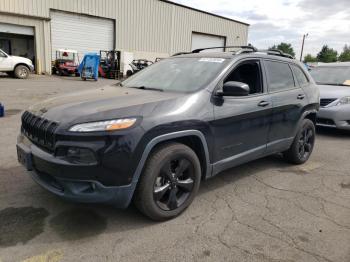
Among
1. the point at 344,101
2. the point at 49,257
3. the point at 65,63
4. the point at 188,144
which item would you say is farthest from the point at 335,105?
the point at 65,63

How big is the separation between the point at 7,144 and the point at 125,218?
11.0ft

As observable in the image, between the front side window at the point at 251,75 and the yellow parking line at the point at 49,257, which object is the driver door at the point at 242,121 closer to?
the front side window at the point at 251,75

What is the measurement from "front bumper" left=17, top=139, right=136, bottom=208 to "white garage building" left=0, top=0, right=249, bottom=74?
76.6 ft

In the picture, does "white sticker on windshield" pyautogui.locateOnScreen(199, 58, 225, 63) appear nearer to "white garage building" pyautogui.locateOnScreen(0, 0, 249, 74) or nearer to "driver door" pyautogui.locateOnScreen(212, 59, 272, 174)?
"driver door" pyautogui.locateOnScreen(212, 59, 272, 174)

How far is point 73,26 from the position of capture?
2561cm

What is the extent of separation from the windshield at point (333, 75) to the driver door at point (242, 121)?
494 cm

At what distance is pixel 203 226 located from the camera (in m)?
3.21

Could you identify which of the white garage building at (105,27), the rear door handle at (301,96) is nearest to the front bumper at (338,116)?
the rear door handle at (301,96)

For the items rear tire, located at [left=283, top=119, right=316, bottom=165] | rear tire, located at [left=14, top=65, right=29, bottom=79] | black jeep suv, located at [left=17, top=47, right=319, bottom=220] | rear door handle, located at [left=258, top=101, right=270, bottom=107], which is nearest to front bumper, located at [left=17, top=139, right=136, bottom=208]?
black jeep suv, located at [left=17, top=47, right=319, bottom=220]

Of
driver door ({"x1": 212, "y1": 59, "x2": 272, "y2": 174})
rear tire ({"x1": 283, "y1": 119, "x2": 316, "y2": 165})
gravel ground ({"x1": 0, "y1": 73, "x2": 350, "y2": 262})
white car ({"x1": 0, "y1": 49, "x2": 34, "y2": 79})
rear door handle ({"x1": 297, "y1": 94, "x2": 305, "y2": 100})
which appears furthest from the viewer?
white car ({"x1": 0, "y1": 49, "x2": 34, "y2": 79})

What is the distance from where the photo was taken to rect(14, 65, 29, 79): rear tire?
1868cm

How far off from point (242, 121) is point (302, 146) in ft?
6.18

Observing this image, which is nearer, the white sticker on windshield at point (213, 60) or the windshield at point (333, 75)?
the white sticker on windshield at point (213, 60)

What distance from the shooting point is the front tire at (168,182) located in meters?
3.04
